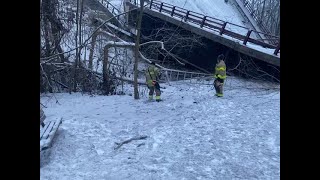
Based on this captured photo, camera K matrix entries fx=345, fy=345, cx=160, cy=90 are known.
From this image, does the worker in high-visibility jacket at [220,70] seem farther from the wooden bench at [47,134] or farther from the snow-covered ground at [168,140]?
the wooden bench at [47,134]

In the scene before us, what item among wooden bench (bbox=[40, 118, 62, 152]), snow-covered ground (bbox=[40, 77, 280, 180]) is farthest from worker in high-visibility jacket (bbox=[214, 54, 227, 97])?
wooden bench (bbox=[40, 118, 62, 152])

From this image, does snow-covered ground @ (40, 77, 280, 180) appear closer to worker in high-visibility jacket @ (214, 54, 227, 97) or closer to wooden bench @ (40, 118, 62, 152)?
wooden bench @ (40, 118, 62, 152)

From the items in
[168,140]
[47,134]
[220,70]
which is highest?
[220,70]

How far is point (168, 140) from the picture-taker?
28.3ft

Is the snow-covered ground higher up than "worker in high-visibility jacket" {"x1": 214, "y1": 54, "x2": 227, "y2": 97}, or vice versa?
"worker in high-visibility jacket" {"x1": 214, "y1": 54, "x2": 227, "y2": 97}

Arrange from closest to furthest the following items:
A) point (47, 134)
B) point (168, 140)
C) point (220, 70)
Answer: point (47, 134), point (168, 140), point (220, 70)

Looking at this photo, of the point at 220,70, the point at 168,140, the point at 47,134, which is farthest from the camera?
the point at 220,70

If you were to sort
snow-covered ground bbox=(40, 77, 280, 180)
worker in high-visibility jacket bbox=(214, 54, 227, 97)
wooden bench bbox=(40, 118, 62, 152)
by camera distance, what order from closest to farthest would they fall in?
1. snow-covered ground bbox=(40, 77, 280, 180)
2. wooden bench bbox=(40, 118, 62, 152)
3. worker in high-visibility jacket bbox=(214, 54, 227, 97)

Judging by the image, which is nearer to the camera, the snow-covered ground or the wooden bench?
the snow-covered ground

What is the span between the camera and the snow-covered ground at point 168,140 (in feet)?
22.5

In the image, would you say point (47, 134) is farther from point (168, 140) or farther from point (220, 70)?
point (220, 70)

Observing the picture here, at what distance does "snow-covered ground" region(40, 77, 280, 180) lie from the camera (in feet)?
22.5

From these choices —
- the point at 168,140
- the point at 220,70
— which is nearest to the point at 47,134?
the point at 168,140

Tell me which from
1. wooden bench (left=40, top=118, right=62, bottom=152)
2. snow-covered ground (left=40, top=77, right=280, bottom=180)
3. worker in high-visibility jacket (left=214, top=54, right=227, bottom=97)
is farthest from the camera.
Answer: worker in high-visibility jacket (left=214, top=54, right=227, bottom=97)
